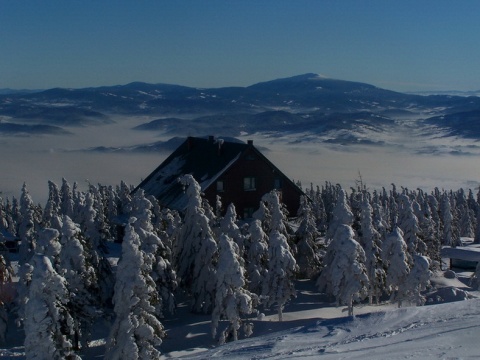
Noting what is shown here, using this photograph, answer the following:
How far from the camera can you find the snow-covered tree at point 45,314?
19.8 meters

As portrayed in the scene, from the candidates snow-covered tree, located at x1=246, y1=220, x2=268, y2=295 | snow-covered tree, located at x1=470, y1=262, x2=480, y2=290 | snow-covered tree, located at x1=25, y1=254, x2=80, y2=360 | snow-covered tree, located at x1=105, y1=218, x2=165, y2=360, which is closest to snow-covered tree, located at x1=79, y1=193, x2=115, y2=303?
snow-covered tree, located at x1=246, y1=220, x2=268, y2=295

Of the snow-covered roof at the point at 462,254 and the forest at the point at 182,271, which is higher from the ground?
the forest at the point at 182,271

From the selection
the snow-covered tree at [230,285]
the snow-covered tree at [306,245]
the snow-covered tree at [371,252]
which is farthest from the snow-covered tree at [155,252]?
the snow-covered tree at [306,245]

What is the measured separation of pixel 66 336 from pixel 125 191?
233ft

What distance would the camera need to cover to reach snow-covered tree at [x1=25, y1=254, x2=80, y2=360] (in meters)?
19.8

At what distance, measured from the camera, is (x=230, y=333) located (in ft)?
110

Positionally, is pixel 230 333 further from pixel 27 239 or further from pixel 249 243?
pixel 27 239

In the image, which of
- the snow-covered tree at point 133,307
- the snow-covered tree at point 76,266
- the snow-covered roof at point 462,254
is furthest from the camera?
the snow-covered roof at point 462,254

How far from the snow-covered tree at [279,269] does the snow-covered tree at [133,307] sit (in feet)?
39.6

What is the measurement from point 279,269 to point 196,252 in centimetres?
501

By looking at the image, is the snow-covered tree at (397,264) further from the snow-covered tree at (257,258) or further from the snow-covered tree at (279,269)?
the snow-covered tree at (257,258)

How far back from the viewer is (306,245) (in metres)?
48.9

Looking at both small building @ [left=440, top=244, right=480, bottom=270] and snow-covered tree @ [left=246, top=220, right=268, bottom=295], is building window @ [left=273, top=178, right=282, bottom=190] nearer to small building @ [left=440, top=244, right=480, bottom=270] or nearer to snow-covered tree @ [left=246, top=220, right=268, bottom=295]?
snow-covered tree @ [left=246, top=220, right=268, bottom=295]

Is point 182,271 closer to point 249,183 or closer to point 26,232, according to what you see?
point 249,183
